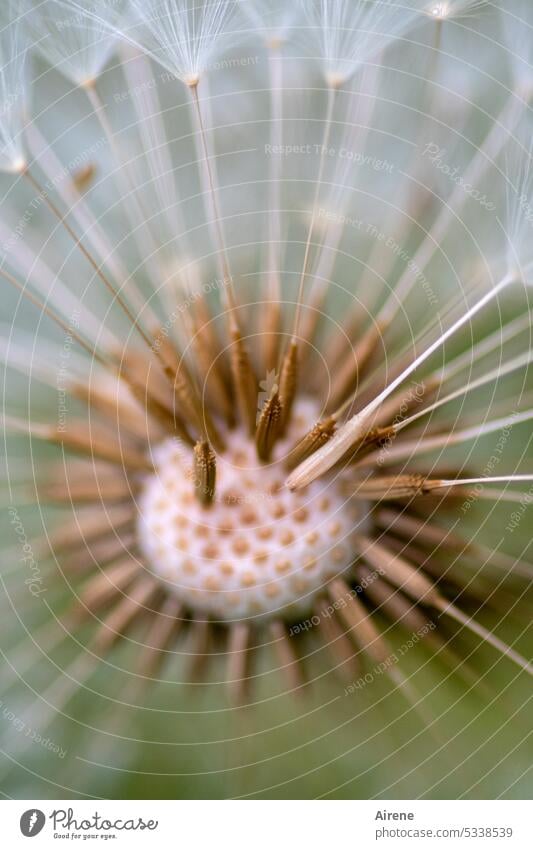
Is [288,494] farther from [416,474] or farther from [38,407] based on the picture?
[38,407]

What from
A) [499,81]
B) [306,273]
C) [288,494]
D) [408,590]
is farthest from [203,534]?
[499,81]
